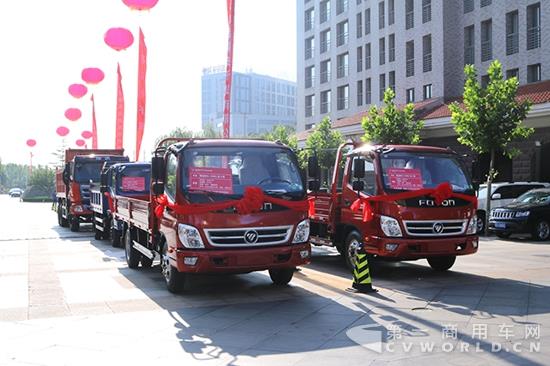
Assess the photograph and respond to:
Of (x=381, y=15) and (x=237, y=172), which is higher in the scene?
(x=381, y=15)

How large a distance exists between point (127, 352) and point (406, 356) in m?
2.77

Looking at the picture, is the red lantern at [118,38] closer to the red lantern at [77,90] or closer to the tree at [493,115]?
the red lantern at [77,90]

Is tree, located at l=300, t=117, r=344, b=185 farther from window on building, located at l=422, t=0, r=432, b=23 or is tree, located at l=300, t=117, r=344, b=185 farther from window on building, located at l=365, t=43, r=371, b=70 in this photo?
window on building, located at l=365, t=43, r=371, b=70

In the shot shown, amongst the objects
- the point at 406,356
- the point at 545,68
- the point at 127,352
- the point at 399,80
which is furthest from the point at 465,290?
the point at 399,80

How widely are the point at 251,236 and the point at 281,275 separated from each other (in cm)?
163

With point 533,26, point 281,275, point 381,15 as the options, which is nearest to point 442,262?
point 281,275

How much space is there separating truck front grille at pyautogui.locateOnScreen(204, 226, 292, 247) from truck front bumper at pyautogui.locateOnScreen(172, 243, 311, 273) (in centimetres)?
9

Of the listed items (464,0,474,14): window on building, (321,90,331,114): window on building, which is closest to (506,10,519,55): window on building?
(464,0,474,14): window on building

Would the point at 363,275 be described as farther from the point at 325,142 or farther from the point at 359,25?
the point at 359,25

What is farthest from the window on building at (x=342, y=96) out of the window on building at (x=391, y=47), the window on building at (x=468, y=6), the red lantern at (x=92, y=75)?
the red lantern at (x=92, y=75)

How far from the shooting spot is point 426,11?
39.5m

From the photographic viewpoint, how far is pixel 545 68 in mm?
30953

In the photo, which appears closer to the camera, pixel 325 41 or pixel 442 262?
pixel 442 262

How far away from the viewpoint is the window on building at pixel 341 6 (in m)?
51.6
